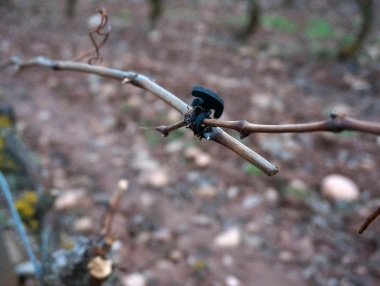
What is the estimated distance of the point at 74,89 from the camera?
3.88 meters

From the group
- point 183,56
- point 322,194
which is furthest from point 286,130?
point 183,56

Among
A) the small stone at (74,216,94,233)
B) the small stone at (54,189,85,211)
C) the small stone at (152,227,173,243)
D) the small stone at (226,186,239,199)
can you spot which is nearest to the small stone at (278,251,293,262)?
the small stone at (226,186,239,199)

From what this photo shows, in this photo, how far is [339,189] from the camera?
248 centimetres

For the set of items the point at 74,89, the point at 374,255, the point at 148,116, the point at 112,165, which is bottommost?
the point at 374,255

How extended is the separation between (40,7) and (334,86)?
5.03 m

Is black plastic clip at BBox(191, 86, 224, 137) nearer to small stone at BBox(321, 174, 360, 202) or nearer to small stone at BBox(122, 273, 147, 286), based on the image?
small stone at BBox(122, 273, 147, 286)

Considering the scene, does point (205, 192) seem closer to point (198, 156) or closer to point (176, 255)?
point (198, 156)

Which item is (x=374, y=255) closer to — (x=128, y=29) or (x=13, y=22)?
(x=128, y=29)

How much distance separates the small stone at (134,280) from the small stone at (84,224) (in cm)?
42

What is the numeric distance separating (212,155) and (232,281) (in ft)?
3.71

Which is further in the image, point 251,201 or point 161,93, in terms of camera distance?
point 251,201

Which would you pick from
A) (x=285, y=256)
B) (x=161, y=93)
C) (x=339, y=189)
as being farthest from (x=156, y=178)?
(x=161, y=93)

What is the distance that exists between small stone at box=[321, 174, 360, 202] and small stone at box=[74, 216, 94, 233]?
1.51 m

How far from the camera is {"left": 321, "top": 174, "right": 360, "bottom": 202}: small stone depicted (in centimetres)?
245
